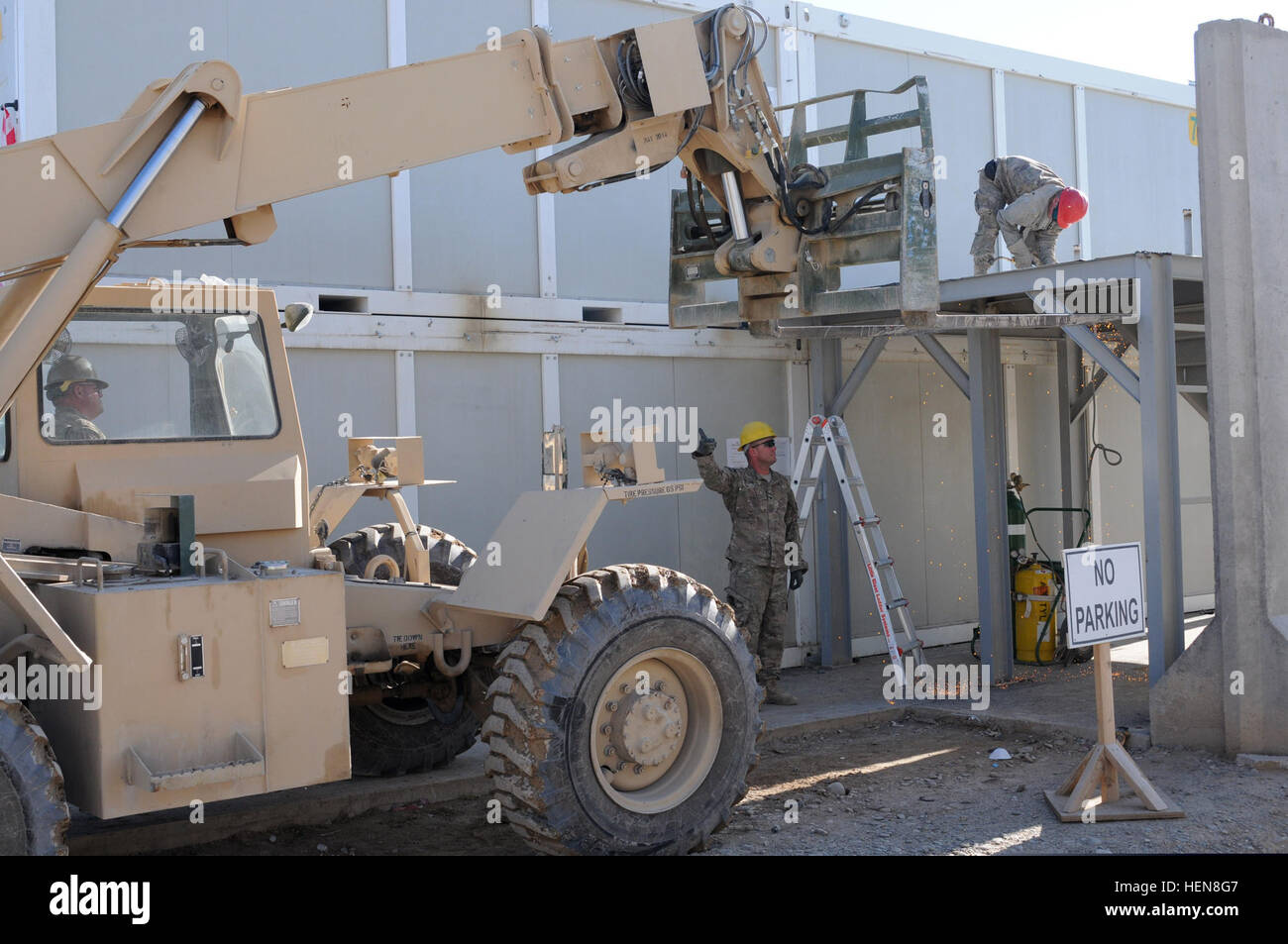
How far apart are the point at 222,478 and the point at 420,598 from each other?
1.04 m

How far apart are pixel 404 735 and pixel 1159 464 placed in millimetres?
4750

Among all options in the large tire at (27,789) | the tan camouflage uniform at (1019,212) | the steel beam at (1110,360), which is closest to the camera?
the large tire at (27,789)

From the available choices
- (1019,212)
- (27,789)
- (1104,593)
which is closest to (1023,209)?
(1019,212)

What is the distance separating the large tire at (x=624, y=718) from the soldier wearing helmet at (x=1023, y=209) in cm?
483

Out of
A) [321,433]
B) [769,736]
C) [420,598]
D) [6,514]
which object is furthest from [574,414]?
[6,514]

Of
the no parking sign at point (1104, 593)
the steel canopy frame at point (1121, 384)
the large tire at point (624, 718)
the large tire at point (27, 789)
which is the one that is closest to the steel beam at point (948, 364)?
the steel canopy frame at point (1121, 384)

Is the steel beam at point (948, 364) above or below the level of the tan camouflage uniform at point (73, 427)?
above

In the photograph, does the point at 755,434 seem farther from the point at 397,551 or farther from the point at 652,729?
the point at 652,729

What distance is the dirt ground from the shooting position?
230 inches

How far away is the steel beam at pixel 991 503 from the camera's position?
9.54 metres

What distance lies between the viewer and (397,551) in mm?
6969

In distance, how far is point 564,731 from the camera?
16.5ft

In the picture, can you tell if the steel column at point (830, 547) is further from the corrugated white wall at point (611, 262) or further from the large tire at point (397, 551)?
the large tire at point (397, 551)

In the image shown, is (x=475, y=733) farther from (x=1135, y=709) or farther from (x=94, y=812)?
(x=1135, y=709)
